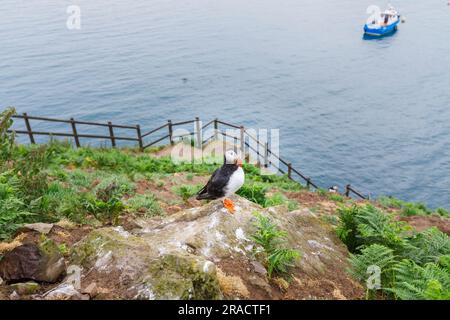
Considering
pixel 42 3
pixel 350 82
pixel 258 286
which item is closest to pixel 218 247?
pixel 258 286

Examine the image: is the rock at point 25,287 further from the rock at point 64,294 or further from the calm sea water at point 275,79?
the calm sea water at point 275,79

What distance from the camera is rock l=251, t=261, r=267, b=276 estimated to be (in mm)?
5508

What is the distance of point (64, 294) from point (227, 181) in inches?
132

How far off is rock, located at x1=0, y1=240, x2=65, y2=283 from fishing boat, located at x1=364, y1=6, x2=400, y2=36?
65.2m

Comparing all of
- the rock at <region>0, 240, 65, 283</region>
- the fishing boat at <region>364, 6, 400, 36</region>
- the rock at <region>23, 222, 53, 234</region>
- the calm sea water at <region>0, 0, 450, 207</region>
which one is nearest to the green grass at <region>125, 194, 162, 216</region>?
the rock at <region>23, 222, 53, 234</region>

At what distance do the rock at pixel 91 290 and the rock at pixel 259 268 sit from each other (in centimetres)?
228

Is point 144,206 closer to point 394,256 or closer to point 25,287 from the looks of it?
point 25,287

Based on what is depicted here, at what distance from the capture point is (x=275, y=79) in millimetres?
46438

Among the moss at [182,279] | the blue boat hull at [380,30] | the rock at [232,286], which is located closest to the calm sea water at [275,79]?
the blue boat hull at [380,30]

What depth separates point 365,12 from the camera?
7369cm

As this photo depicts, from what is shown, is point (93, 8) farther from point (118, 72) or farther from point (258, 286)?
point (258, 286)

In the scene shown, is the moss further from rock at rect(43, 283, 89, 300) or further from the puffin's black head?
the puffin's black head

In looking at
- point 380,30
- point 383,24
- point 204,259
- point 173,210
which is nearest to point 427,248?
point 204,259
